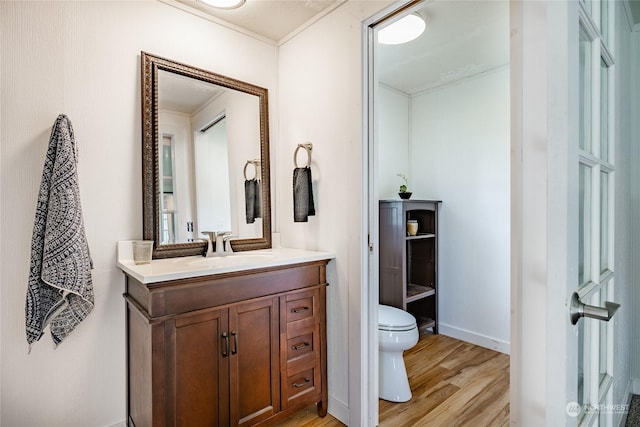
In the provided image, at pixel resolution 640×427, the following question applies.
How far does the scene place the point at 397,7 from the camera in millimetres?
1563

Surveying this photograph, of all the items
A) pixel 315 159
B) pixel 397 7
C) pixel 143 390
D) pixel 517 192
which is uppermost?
pixel 397 7

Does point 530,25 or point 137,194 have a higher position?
point 530,25

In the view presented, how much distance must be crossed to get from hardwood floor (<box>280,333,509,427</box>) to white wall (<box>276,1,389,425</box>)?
30cm

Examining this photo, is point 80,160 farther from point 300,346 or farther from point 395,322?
point 395,322

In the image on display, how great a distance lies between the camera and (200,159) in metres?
1.98

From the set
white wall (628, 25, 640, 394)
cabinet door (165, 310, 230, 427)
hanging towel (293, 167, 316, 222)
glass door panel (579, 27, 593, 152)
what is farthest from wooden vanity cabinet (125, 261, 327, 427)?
white wall (628, 25, 640, 394)

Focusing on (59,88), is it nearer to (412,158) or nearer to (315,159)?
(315,159)

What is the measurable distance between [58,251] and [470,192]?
9.45 feet

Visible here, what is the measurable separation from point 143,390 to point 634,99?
3086 millimetres

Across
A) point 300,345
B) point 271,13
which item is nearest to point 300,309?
point 300,345

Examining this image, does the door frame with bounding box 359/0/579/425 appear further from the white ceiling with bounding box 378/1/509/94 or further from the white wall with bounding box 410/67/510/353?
the white wall with bounding box 410/67/510/353

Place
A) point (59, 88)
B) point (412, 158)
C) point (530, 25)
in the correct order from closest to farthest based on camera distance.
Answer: point (530, 25) → point (59, 88) → point (412, 158)

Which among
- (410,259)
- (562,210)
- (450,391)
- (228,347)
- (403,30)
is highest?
(403,30)

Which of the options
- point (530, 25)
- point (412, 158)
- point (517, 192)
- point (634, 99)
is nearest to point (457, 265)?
point (412, 158)
